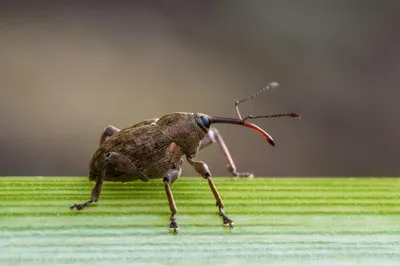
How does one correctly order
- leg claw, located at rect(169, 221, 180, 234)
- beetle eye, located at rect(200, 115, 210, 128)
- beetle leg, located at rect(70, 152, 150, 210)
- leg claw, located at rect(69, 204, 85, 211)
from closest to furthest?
leg claw, located at rect(169, 221, 180, 234) < leg claw, located at rect(69, 204, 85, 211) < beetle leg, located at rect(70, 152, 150, 210) < beetle eye, located at rect(200, 115, 210, 128)

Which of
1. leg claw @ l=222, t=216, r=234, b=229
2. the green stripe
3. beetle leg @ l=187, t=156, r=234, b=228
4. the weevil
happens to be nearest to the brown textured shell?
the weevil

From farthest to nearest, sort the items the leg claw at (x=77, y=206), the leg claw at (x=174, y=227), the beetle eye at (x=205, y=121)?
the beetle eye at (x=205, y=121) → the leg claw at (x=77, y=206) → the leg claw at (x=174, y=227)

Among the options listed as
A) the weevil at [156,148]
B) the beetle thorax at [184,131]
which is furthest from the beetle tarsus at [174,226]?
the beetle thorax at [184,131]

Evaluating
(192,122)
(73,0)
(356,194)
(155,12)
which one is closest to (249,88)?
(155,12)

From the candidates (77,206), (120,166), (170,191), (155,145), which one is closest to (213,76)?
(155,145)

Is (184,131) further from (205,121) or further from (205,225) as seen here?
(205,225)

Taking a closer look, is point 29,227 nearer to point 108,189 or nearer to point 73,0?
point 108,189

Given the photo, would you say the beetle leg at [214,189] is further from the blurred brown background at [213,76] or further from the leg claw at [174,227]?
the blurred brown background at [213,76]

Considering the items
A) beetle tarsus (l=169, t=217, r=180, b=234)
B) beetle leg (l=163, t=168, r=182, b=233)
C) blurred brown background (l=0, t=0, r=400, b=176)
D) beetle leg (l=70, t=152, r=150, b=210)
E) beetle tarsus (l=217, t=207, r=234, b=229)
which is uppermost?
beetle tarsus (l=217, t=207, r=234, b=229)

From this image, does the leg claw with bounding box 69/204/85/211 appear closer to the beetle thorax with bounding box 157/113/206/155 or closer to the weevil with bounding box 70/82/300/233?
the weevil with bounding box 70/82/300/233
